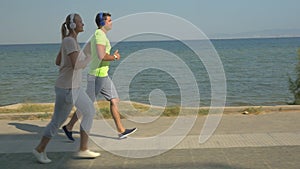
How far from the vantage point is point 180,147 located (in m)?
6.37

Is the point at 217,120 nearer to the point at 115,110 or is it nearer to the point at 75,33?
the point at 115,110

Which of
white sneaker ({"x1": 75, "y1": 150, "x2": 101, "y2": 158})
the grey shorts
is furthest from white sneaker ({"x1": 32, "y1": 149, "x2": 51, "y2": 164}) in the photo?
the grey shorts

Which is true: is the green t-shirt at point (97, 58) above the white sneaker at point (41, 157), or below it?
above

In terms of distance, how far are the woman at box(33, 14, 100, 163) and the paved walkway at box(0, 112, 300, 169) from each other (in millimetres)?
353

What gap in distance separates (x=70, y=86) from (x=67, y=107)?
293mm

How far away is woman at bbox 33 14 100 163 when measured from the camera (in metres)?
5.50

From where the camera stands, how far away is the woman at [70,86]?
18.0 feet

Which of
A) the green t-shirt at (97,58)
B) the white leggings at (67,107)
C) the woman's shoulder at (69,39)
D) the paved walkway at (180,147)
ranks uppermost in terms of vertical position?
the woman's shoulder at (69,39)

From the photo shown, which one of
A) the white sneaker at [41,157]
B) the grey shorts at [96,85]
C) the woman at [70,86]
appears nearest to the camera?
the woman at [70,86]

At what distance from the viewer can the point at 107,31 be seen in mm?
6547

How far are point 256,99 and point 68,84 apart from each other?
1334 centimetres

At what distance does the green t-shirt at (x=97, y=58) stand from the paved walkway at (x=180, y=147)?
1073 mm

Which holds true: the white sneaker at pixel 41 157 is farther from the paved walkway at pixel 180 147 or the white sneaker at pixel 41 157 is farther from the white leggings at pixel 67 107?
the white leggings at pixel 67 107

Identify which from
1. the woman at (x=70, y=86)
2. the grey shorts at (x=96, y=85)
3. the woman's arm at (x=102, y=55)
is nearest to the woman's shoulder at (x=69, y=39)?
the woman at (x=70, y=86)
